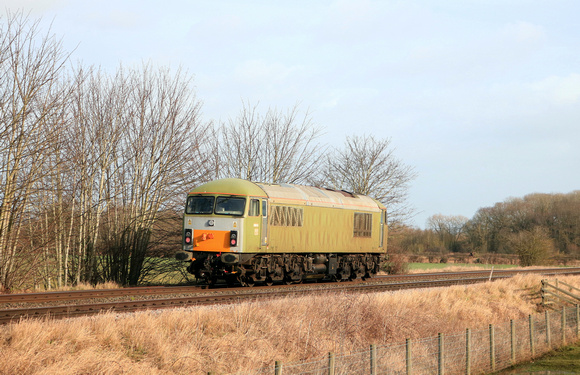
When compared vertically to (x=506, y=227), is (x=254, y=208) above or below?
below

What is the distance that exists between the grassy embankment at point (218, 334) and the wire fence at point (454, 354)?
23.3 inches

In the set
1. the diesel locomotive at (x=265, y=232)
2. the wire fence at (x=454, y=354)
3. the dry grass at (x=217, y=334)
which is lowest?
the wire fence at (x=454, y=354)

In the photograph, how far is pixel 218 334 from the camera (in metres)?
10.8

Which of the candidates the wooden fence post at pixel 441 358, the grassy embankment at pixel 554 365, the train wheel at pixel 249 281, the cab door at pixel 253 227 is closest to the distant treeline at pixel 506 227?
the train wheel at pixel 249 281

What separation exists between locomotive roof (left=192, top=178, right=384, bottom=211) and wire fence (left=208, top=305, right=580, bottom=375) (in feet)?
28.1

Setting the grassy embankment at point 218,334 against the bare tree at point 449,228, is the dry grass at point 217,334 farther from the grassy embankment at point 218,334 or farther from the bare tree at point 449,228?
the bare tree at point 449,228

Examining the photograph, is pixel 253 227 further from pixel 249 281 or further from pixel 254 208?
pixel 249 281

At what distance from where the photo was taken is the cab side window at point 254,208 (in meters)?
20.1

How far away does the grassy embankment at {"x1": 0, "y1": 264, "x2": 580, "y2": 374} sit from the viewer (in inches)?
328

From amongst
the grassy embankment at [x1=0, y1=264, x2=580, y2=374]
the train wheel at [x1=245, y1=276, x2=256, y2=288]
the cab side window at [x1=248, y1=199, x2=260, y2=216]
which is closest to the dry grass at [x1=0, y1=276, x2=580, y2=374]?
the grassy embankment at [x1=0, y1=264, x2=580, y2=374]

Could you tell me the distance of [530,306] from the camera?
76.3 feet

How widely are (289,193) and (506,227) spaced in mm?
71140

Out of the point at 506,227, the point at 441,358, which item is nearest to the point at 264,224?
the point at 441,358

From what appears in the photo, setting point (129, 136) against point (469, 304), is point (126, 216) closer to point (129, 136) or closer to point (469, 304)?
point (129, 136)
